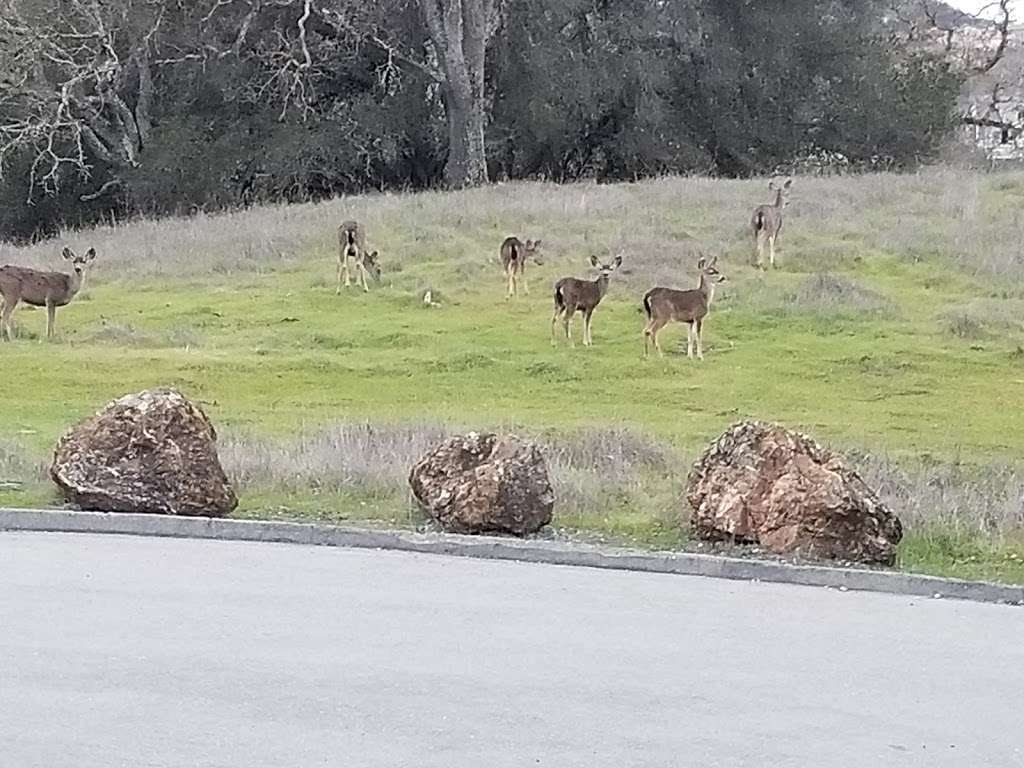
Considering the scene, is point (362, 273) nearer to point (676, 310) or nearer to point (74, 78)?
point (676, 310)

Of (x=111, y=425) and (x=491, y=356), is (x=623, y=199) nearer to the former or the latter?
(x=491, y=356)

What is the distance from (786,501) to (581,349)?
1286 cm

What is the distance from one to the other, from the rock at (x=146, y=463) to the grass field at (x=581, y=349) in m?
0.62

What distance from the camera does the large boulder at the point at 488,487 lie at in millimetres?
12594

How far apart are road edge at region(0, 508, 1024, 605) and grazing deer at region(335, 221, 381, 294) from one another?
→ 16.7 metres

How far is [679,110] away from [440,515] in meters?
37.4

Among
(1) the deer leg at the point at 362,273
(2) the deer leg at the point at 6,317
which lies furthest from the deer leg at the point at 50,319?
(1) the deer leg at the point at 362,273

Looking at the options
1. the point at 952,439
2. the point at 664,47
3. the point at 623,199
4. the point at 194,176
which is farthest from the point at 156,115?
the point at 952,439

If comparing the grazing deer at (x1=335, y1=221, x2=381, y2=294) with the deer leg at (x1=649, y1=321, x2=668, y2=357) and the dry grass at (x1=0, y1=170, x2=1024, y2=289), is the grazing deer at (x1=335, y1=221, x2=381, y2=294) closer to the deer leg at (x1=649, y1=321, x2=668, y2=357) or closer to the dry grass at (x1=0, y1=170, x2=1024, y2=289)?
the dry grass at (x1=0, y1=170, x2=1024, y2=289)

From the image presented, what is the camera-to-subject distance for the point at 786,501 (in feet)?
39.9

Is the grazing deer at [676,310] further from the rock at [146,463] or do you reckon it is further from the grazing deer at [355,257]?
the rock at [146,463]

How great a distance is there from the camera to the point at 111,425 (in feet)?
43.9

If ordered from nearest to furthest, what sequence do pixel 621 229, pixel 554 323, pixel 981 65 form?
pixel 554 323 < pixel 621 229 < pixel 981 65

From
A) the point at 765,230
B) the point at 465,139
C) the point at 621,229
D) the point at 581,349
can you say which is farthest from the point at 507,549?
the point at 465,139
